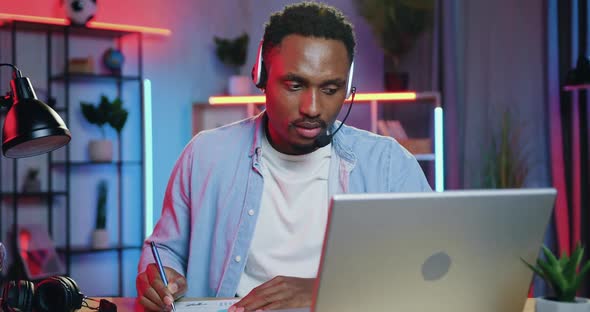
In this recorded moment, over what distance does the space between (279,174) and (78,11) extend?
10.4 feet

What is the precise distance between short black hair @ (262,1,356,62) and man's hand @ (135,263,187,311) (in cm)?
61

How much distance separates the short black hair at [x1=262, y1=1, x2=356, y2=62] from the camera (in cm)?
177

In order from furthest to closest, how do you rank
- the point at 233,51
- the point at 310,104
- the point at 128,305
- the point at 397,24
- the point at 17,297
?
the point at 233,51 → the point at 397,24 → the point at 310,104 → the point at 128,305 → the point at 17,297

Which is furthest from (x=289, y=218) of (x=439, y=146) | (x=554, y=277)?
(x=439, y=146)

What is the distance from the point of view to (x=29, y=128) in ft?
4.46

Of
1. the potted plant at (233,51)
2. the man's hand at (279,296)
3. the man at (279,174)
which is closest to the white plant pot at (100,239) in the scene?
the potted plant at (233,51)

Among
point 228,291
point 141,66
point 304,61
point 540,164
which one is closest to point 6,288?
point 228,291

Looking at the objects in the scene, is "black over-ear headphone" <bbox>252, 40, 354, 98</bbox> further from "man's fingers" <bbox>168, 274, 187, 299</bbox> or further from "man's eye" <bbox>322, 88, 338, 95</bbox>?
"man's fingers" <bbox>168, 274, 187, 299</bbox>

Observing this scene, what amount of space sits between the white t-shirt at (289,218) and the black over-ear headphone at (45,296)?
16.5 inches

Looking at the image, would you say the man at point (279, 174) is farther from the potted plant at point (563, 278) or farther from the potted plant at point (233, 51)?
the potted plant at point (233, 51)

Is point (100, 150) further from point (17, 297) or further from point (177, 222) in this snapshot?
point (17, 297)

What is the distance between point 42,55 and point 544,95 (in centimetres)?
301

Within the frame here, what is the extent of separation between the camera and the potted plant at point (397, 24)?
4707 mm

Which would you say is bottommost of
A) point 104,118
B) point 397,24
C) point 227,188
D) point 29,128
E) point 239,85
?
point 227,188
